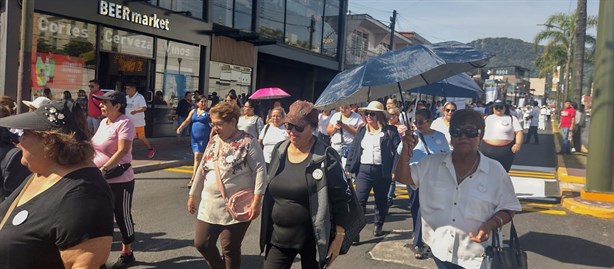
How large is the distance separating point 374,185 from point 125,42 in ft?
34.9

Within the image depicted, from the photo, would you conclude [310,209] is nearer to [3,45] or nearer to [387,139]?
[387,139]

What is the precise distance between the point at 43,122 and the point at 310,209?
1.76 metres

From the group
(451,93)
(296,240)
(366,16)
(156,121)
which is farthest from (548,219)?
(366,16)

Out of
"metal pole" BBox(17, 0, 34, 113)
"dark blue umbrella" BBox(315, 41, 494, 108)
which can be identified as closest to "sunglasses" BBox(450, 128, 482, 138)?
"dark blue umbrella" BBox(315, 41, 494, 108)

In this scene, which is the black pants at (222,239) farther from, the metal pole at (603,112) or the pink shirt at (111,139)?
the metal pole at (603,112)

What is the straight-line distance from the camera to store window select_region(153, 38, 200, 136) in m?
15.8

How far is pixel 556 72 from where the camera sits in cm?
5150

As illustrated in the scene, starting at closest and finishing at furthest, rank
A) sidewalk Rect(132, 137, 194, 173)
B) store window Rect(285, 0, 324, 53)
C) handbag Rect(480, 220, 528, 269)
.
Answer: handbag Rect(480, 220, 528, 269), sidewalk Rect(132, 137, 194, 173), store window Rect(285, 0, 324, 53)

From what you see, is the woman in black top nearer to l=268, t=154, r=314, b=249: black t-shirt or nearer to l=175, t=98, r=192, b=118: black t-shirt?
l=268, t=154, r=314, b=249: black t-shirt

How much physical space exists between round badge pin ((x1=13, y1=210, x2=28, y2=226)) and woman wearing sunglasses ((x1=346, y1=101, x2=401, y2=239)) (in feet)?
15.0

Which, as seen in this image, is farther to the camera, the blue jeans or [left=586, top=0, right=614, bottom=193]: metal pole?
the blue jeans

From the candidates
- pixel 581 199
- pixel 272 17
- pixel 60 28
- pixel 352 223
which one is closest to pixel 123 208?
pixel 352 223

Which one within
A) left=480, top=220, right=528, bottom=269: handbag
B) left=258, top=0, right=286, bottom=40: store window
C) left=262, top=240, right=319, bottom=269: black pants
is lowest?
left=262, top=240, right=319, bottom=269: black pants

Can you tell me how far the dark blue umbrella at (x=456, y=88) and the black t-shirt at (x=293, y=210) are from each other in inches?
139
